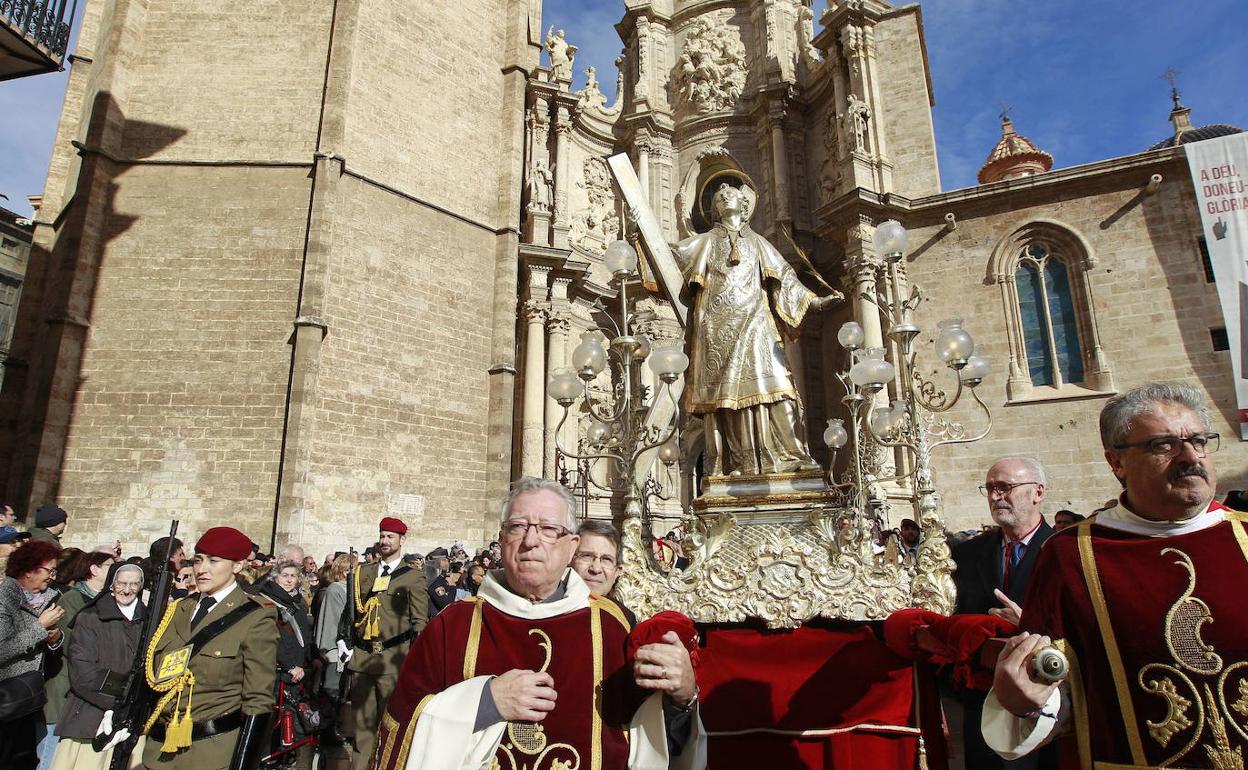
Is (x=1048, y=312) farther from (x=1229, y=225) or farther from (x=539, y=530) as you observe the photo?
(x=539, y=530)

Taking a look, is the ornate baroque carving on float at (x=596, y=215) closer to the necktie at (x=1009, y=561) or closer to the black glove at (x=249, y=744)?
the black glove at (x=249, y=744)

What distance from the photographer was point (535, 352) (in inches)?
683

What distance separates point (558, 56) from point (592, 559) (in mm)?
18761

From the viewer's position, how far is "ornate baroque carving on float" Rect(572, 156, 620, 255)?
19.6m

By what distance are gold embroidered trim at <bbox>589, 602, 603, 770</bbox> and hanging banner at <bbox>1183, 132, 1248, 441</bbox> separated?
50.6 ft

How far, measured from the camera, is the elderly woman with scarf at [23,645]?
3596mm

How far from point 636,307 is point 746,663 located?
604 inches

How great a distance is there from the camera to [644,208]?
6.24 meters

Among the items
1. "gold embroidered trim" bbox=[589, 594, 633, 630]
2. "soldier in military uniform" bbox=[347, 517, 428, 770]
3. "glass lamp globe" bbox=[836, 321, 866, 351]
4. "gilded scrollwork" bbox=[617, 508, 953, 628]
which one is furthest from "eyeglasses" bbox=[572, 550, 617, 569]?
"glass lamp globe" bbox=[836, 321, 866, 351]

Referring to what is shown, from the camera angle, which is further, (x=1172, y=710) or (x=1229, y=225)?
(x=1229, y=225)

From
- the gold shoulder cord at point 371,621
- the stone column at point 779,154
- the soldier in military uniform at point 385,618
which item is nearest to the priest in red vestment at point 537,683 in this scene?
the soldier in military uniform at point 385,618

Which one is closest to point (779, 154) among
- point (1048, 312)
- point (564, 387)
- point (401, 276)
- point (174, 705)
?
point (1048, 312)

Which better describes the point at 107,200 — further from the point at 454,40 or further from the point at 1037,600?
the point at 1037,600

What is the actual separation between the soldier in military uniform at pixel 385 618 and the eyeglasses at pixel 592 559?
8.04 ft
